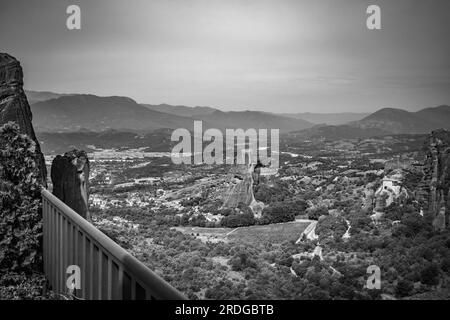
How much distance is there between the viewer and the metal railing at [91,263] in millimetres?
1729

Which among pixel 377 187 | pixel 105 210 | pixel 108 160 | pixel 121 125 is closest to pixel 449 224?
pixel 377 187

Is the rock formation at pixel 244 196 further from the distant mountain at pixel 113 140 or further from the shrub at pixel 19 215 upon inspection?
the distant mountain at pixel 113 140

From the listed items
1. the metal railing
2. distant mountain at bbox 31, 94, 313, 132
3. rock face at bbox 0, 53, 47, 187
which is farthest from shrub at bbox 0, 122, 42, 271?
distant mountain at bbox 31, 94, 313, 132

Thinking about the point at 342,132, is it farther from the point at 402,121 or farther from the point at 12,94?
the point at 12,94

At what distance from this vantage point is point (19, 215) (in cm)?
458

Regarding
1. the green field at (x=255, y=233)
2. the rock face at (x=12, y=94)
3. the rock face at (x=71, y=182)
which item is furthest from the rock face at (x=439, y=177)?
the rock face at (x=12, y=94)

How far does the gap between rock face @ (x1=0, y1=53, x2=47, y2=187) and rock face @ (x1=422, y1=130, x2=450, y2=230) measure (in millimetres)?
22810

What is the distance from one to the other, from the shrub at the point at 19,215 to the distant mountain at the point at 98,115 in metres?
132

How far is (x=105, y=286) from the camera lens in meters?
2.35

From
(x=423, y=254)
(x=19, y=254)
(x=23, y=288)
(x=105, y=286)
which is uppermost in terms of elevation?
(x=105, y=286)

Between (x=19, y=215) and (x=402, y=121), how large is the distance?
151 metres

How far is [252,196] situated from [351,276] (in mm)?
21754
